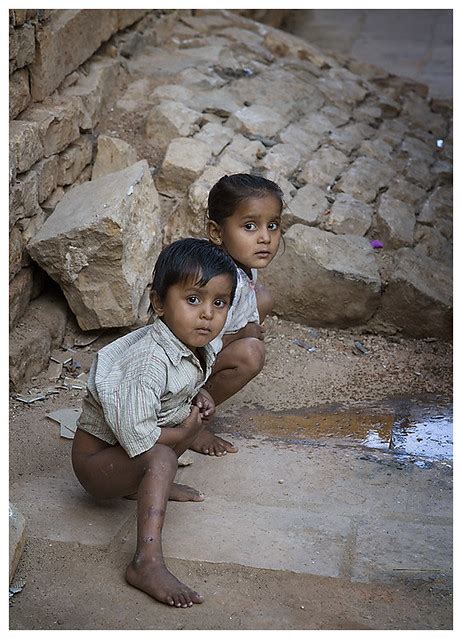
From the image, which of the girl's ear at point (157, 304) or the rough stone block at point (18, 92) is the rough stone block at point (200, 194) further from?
the girl's ear at point (157, 304)

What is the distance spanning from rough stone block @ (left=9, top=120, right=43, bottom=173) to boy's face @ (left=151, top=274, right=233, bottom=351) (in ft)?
4.56

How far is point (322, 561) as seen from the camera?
114 inches

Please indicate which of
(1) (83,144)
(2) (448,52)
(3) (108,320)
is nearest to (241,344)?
(3) (108,320)

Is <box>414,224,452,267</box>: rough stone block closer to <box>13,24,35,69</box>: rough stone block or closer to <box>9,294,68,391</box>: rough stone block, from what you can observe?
<box>9,294,68,391</box>: rough stone block

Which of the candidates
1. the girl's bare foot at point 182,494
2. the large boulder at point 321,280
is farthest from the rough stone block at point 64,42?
the girl's bare foot at point 182,494

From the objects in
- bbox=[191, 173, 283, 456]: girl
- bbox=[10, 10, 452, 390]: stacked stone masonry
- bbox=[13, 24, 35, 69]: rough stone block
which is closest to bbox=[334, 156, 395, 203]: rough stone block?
bbox=[10, 10, 452, 390]: stacked stone masonry

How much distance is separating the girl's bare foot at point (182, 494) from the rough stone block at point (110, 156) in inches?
86.2

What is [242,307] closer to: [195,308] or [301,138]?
[195,308]

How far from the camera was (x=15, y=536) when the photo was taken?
9.07 ft

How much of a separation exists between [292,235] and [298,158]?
26.9 inches

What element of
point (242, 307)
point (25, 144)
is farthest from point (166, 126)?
point (242, 307)

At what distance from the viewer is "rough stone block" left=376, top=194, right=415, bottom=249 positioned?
16.8 feet

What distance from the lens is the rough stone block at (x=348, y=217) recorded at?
199 inches

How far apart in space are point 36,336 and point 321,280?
57.6 inches
